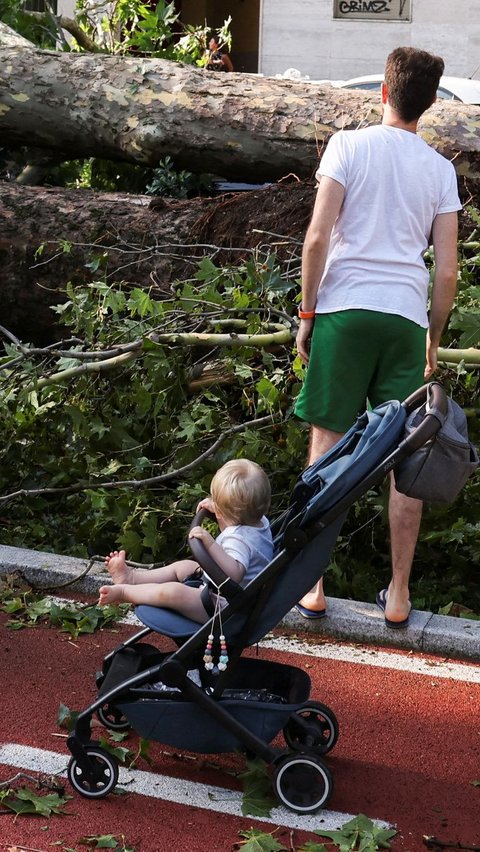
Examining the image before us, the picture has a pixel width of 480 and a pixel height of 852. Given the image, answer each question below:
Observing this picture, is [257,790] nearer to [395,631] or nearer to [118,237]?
[395,631]

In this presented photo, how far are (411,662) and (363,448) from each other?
4.75 feet

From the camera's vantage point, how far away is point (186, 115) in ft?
24.7

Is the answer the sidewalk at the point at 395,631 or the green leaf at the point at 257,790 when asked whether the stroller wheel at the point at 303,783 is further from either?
the sidewalk at the point at 395,631

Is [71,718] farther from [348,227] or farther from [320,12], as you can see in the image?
[320,12]

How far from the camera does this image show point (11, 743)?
369 centimetres

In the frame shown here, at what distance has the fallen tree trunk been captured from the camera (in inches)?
255

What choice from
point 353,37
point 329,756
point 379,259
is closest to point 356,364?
point 379,259

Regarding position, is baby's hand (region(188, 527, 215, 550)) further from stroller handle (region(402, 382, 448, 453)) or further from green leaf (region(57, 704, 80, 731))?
green leaf (region(57, 704, 80, 731))

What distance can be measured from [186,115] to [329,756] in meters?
5.16

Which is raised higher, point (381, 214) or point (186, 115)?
point (381, 214)

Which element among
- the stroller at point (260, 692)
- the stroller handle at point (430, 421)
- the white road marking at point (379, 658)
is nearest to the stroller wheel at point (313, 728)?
the stroller at point (260, 692)

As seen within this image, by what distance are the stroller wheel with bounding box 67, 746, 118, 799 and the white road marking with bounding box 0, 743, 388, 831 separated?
0.38 ft

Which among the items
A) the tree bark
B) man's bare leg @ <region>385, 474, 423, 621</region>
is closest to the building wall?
the tree bark

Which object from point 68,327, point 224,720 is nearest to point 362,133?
point 224,720
